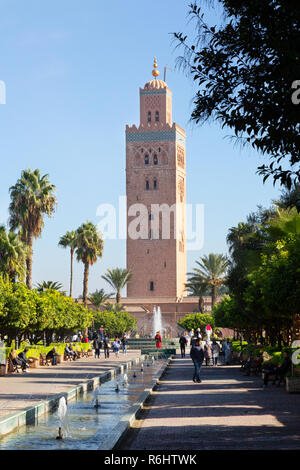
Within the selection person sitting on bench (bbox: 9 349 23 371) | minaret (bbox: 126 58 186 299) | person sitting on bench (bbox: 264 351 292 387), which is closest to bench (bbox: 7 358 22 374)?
person sitting on bench (bbox: 9 349 23 371)

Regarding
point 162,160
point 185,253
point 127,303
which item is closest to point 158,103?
point 162,160

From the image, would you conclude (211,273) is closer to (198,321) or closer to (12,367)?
(198,321)

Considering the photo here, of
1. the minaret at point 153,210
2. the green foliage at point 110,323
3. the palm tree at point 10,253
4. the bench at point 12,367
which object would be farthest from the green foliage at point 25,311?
the minaret at point 153,210

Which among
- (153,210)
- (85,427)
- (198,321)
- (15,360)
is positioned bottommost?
(85,427)

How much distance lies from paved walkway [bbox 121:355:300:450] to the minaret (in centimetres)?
8128

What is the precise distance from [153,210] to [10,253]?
Result: 206 ft

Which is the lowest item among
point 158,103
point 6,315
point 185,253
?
point 6,315

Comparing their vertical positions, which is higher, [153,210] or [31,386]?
[153,210]

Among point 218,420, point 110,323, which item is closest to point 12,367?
point 218,420

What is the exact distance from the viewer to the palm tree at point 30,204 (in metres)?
45.7

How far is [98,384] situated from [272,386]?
17.5 feet

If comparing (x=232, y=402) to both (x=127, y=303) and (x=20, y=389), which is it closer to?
(x=20, y=389)

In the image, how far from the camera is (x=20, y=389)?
20641mm

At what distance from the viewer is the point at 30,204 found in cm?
4575
